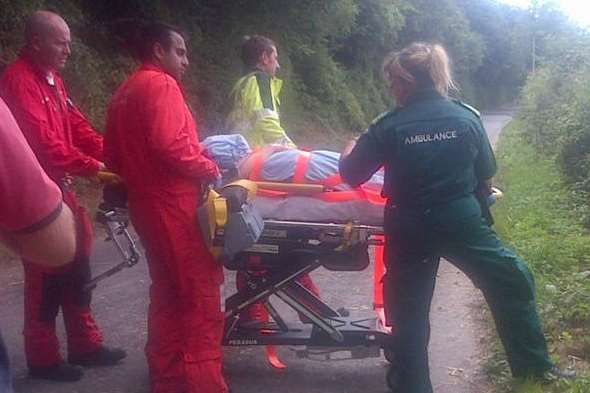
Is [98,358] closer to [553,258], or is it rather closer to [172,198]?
[172,198]

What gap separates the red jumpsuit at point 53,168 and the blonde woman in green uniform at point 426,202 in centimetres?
151

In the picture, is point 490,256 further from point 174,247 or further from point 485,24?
point 485,24

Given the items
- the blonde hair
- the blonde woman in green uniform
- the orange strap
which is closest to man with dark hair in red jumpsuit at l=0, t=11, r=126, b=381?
the orange strap

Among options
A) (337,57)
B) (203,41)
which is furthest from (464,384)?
(337,57)

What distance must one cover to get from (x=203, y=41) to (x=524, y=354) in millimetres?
13926

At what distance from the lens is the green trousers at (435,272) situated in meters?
4.64

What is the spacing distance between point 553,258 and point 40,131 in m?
4.52

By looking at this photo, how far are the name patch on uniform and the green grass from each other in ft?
4.52

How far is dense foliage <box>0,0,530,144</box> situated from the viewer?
13484 mm

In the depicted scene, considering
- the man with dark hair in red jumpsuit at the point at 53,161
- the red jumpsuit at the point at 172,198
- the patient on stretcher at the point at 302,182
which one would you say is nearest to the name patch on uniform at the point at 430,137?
the patient on stretcher at the point at 302,182

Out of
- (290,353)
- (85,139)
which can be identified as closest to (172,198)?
(85,139)

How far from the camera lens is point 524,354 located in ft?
16.2

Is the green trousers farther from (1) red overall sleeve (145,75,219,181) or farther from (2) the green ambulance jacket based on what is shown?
(2) the green ambulance jacket

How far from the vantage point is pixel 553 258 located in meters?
7.79
